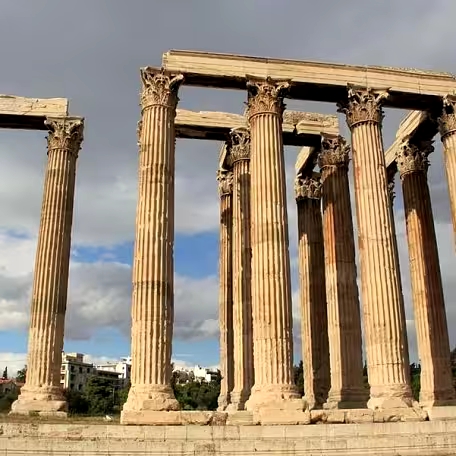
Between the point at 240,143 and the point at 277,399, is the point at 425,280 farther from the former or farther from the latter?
the point at 277,399

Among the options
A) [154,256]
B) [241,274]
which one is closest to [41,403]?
[154,256]

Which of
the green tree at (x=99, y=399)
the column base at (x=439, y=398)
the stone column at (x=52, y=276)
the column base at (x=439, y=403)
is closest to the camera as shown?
the stone column at (x=52, y=276)

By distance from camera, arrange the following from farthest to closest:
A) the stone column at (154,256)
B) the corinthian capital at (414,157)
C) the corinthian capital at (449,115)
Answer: the corinthian capital at (414,157) < the corinthian capital at (449,115) < the stone column at (154,256)

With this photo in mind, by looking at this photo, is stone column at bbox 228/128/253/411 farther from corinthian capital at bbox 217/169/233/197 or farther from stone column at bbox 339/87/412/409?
stone column at bbox 339/87/412/409

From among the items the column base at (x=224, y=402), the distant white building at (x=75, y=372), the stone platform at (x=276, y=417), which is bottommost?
the stone platform at (x=276, y=417)

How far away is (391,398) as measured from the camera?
2645 cm

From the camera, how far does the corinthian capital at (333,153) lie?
37250 millimetres

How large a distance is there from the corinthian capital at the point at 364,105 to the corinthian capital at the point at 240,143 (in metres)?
7.45

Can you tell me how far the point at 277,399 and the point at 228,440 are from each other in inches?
137

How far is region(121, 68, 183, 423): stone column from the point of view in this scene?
2514 centimetres

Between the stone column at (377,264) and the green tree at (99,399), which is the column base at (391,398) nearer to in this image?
the stone column at (377,264)

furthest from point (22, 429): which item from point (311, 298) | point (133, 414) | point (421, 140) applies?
point (421, 140)

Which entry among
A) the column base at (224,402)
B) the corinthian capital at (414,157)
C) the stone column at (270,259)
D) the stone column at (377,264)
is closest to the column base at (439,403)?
the stone column at (377,264)

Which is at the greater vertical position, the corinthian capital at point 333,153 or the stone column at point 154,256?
the corinthian capital at point 333,153
